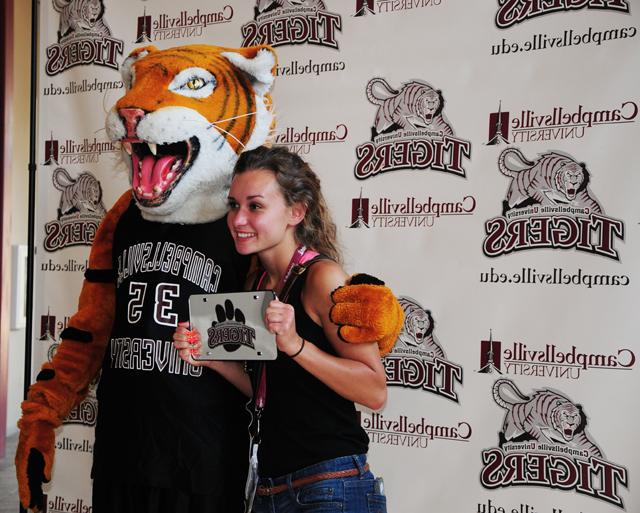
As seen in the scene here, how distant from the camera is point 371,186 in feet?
6.82

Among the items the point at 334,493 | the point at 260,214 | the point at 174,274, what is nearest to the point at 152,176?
the point at 174,274

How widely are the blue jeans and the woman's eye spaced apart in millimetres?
997

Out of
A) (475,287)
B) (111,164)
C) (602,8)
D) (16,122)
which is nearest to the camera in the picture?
(602,8)

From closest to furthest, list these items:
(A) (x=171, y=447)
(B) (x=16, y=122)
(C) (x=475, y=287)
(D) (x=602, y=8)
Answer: (A) (x=171, y=447), (D) (x=602, y=8), (C) (x=475, y=287), (B) (x=16, y=122)

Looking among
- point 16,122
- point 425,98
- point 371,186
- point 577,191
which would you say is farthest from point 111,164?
point 16,122

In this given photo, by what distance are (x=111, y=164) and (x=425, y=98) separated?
46.0 inches

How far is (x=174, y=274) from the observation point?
5.61 feet

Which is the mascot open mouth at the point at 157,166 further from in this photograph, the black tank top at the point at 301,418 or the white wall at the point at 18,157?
the white wall at the point at 18,157

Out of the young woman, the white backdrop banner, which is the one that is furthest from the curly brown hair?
the white backdrop banner

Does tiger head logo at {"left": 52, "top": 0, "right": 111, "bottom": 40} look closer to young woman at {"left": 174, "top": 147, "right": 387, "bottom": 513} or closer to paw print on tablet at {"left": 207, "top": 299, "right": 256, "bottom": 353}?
young woman at {"left": 174, "top": 147, "right": 387, "bottom": 513}

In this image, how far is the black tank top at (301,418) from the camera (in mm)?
1402

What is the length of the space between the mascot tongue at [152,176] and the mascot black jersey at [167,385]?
110 millimetres

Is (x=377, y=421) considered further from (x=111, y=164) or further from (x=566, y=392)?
(x=111, y=164)

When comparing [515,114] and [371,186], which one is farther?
[371,186]
